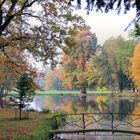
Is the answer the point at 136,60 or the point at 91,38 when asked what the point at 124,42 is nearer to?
the point at 91,38

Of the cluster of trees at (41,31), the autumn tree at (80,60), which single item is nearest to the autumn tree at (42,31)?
the cluster of trees at (41,31)

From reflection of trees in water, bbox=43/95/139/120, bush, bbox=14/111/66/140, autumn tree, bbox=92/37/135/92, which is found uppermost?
autumn tree, bbox=92/37/135/92

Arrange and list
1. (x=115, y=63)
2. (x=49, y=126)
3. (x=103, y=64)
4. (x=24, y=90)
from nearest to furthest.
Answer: (x=49, y=126) < (x=24, y=90) < (x=115, y=63) < (x=103, y=64)

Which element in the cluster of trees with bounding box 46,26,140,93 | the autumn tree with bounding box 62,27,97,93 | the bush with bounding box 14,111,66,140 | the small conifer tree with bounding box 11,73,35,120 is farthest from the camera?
the autumn tree with bounding box 62,27,97,93

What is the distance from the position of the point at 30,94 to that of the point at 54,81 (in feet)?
430

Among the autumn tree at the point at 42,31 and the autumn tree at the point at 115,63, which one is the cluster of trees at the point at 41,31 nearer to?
the autumn tree at the point at 42,31

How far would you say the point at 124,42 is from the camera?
92.1 m

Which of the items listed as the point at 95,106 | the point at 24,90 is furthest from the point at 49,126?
the point at 95,106

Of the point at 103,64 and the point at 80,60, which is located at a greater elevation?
the point at 80,60

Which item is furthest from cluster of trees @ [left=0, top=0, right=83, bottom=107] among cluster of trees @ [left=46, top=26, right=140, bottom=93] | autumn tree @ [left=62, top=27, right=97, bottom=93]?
autumn tree @ [left=62, top=27, right=97, bottom=93]

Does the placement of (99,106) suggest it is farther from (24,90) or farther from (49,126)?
(49,126)

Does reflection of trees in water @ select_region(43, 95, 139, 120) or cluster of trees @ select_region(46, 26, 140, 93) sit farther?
cluster of trees @ select_region(46, 26, 140, 93)

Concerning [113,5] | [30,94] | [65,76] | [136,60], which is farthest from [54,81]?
[113,5]

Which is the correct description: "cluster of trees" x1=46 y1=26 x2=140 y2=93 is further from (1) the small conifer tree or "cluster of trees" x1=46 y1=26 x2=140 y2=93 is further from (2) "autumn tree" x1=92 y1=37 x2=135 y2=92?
(1) the small conifer tree
